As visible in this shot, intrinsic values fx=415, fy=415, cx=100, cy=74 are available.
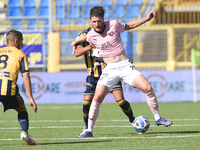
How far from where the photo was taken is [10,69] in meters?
4.96

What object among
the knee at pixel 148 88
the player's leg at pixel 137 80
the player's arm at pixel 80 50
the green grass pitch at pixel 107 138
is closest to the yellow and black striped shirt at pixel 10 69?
the green grass pitch at pixel 107 138

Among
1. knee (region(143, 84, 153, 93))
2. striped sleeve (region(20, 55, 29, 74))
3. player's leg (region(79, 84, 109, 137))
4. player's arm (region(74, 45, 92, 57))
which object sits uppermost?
player's arm (region(74, 45, 92, 57))

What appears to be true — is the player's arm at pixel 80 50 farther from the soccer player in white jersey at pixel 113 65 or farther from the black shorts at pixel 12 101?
the black shorts at pixel 12 101

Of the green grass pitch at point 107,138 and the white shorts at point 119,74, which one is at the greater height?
the white shorts at point 119,74

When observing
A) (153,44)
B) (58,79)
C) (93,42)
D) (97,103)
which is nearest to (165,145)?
(97,103)

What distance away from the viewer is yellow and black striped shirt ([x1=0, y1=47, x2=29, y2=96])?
194 inches

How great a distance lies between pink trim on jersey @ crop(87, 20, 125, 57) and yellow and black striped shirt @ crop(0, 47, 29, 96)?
1.25 metres

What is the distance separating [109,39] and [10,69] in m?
1.56

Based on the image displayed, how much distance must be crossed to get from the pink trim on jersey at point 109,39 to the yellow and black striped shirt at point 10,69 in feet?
4.10

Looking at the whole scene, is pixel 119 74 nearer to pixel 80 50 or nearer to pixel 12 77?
pixel 80 50

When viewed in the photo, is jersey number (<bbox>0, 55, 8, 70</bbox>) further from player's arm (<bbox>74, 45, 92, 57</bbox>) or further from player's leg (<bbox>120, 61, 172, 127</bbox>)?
player's leg (<bbox>120, 61, 172, 127</bbox>)

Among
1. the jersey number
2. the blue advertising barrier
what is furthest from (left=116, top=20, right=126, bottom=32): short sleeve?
the blue advertising barrier

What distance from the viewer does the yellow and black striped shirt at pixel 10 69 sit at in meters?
4.93

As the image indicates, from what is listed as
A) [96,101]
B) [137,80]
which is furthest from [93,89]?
[137,80]
